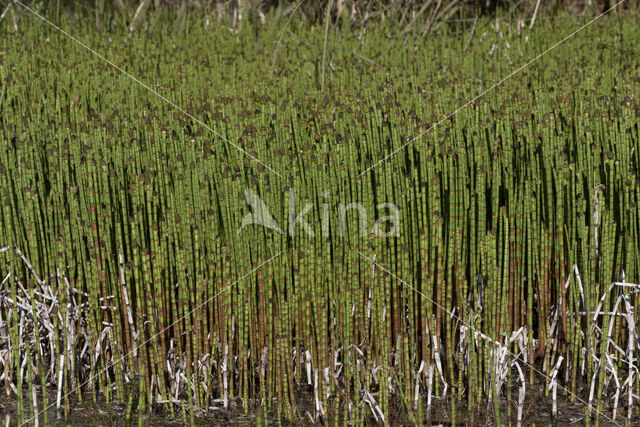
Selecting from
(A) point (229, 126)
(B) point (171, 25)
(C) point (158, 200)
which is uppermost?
(B) point (171, 25)

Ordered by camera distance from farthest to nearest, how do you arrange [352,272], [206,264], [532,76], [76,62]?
[76,62] < [532,76] < [206,264] < [352,272]

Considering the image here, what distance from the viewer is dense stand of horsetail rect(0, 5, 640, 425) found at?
201cm

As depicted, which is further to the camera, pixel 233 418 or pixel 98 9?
pixel 98 9

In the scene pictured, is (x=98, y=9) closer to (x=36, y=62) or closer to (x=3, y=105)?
(x=36, y=62)

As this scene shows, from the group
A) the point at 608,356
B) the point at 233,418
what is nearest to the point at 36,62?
the point at 233,418

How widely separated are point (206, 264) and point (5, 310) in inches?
21.9

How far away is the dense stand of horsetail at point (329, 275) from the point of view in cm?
201

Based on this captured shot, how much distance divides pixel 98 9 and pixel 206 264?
3214mm

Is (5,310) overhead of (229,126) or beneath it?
beneath

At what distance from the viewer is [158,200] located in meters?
2.17

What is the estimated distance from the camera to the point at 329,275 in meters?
2.03

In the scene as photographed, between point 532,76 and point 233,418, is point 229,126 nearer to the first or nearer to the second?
point 233,418

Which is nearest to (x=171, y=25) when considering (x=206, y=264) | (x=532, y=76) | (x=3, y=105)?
(x=3, y=105)

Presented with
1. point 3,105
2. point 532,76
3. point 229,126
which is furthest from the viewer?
point 532,76
